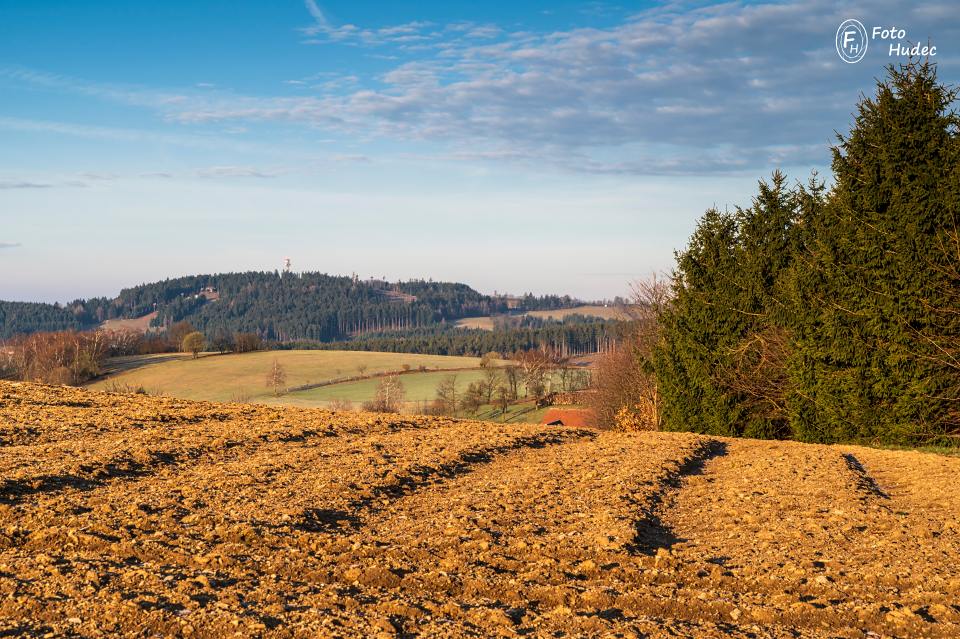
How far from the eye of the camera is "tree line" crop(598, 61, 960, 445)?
2206cm

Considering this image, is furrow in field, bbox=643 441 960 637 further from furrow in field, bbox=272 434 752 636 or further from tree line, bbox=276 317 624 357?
tree line, bbox=276 317 624 357

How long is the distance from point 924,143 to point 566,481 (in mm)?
17861

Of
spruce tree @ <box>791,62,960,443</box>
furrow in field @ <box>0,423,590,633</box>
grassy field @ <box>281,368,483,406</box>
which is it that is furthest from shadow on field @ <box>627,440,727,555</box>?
grassy field @ <box>281,368,483,406</box>

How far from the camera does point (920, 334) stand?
72.0ft

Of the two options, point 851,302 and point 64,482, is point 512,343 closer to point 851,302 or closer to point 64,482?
point 851,302

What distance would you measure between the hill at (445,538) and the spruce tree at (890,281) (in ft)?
24.7

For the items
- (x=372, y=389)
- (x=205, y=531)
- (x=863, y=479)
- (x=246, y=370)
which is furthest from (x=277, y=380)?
(x=205, y=531)

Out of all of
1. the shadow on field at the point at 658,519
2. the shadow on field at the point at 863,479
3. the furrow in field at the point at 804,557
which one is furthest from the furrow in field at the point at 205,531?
the shadow on field at the point at 863,479

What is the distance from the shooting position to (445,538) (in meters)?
8.53

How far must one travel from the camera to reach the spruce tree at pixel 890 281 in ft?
72.0

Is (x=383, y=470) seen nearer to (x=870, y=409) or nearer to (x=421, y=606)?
(x=421, y=606)

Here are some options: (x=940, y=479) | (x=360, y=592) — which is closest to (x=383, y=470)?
(x=360, y=592)

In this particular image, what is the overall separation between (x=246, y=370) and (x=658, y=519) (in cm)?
9291

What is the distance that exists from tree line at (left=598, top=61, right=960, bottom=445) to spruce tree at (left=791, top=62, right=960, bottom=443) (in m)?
0.04
